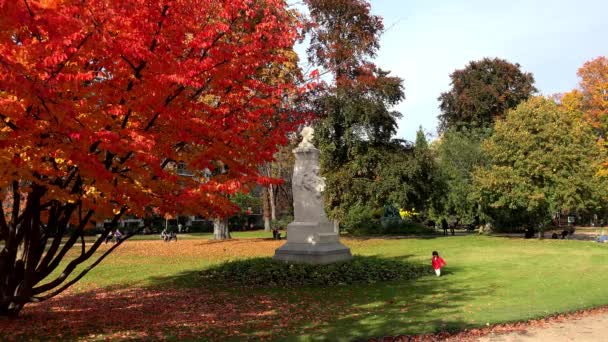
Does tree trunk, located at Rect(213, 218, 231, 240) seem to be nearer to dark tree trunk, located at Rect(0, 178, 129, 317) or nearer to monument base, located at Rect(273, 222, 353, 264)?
monument base, located at Rect(273, 222, 353, 264)

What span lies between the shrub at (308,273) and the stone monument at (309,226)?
2.19 feet

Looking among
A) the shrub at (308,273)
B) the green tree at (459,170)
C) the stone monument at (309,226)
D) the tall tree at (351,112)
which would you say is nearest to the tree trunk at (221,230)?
the tall tree at (351,112)

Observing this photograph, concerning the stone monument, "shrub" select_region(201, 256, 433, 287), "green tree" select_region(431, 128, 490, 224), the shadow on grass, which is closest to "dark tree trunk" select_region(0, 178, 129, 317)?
the shadow on grass

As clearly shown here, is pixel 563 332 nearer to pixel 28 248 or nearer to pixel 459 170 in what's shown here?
pixel 28 248

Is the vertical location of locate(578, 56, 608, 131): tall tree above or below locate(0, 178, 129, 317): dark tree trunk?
above

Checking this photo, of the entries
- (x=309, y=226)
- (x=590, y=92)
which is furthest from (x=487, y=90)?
(x=309, y=226)

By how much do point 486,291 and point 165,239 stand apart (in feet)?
97.2

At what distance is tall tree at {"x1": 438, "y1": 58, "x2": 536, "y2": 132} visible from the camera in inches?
1964

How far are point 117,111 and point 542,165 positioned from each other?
3029 centimetres

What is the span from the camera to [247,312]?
36.7 feet

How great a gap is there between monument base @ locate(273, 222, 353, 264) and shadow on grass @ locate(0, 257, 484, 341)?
3.19 meters

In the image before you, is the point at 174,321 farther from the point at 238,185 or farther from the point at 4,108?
the point at 4,108

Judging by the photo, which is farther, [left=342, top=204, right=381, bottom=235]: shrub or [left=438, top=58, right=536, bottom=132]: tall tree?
[left=438, top=58, right=536, bottom=132]: tall tree

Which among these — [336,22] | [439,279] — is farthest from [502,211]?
[439,279]
